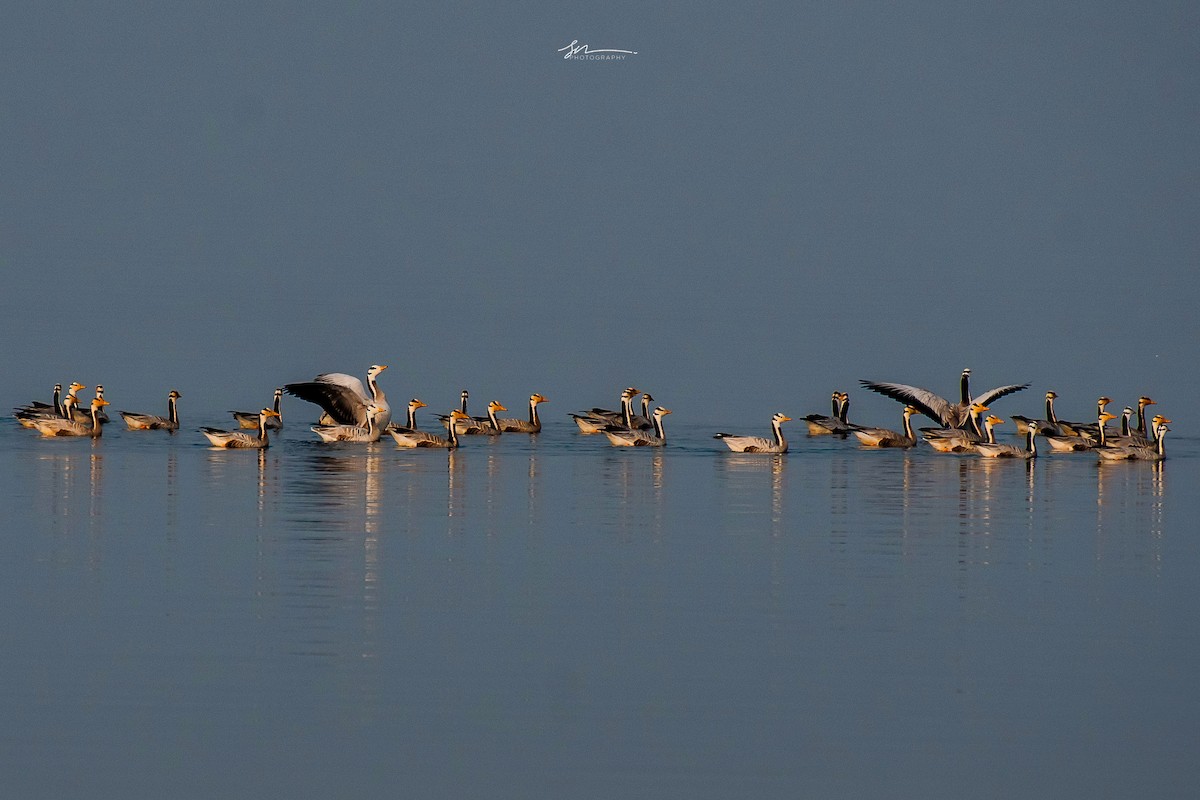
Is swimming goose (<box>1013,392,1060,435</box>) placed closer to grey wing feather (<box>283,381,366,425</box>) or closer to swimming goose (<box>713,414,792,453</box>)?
swimming goose (<box>713,414,792,453</box>)

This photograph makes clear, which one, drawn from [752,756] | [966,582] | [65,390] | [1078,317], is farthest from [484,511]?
[1078,317]

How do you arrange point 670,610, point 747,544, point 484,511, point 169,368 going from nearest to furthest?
point 670,610 → point 747,544 → point 484,511 → point 169,368

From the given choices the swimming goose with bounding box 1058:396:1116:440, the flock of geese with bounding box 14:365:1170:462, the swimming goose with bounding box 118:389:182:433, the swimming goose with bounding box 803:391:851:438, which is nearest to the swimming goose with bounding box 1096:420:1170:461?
the flock of geese with bounding box 14:365:1170:462

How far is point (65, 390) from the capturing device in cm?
4422

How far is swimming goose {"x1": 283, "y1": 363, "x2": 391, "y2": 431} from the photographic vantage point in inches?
1404

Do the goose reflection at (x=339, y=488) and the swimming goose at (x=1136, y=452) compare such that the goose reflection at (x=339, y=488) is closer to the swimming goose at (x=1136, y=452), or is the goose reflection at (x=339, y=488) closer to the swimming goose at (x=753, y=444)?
the swimming goose at (x=753, y=444)

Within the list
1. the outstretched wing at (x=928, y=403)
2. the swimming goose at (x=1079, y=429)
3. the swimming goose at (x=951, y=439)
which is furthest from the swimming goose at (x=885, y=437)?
the swimming goose at (x=1079, y=429)

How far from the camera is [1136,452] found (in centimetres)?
3403

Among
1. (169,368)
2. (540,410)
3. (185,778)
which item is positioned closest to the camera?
(185,778)

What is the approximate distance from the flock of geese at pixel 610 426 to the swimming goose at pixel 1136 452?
0.6 inches

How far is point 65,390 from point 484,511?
21033mm

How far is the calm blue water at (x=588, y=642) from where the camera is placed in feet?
45.8

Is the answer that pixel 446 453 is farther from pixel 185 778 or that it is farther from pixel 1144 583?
pixel 185 778

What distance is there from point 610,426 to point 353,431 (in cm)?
462
